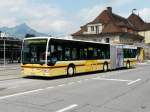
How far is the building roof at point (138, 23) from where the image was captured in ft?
318

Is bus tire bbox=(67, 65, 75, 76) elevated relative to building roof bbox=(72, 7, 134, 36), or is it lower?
lower

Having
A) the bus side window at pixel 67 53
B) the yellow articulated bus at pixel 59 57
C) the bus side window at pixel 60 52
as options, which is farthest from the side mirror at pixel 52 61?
the bus side window at pixel 67 53

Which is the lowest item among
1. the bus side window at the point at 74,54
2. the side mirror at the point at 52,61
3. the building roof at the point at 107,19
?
the side mirror at the point at 52,61

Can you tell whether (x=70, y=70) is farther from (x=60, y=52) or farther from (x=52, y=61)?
(x=52, y=61)

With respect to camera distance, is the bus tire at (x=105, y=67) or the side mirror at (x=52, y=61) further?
the bus tire at (x=105, y=67)

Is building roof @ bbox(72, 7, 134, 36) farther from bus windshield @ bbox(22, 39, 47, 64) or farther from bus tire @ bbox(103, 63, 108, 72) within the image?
bus windshield @ bbox(22, 39, 47, 64)

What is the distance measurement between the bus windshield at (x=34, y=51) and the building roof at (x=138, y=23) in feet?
252

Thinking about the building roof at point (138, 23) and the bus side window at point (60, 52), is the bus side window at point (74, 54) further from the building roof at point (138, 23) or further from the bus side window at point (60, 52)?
the building roof at point (138, 23)

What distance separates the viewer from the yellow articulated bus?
20625 mm

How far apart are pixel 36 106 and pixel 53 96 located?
2.37 metres

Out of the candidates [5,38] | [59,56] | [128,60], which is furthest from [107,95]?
[5,38]

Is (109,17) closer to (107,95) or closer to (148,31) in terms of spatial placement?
(148,31)

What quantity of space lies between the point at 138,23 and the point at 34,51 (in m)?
80.5

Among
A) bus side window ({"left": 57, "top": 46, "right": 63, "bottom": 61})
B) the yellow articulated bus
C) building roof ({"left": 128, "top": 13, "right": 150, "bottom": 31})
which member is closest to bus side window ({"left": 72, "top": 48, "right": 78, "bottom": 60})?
the yellow articulated bus
